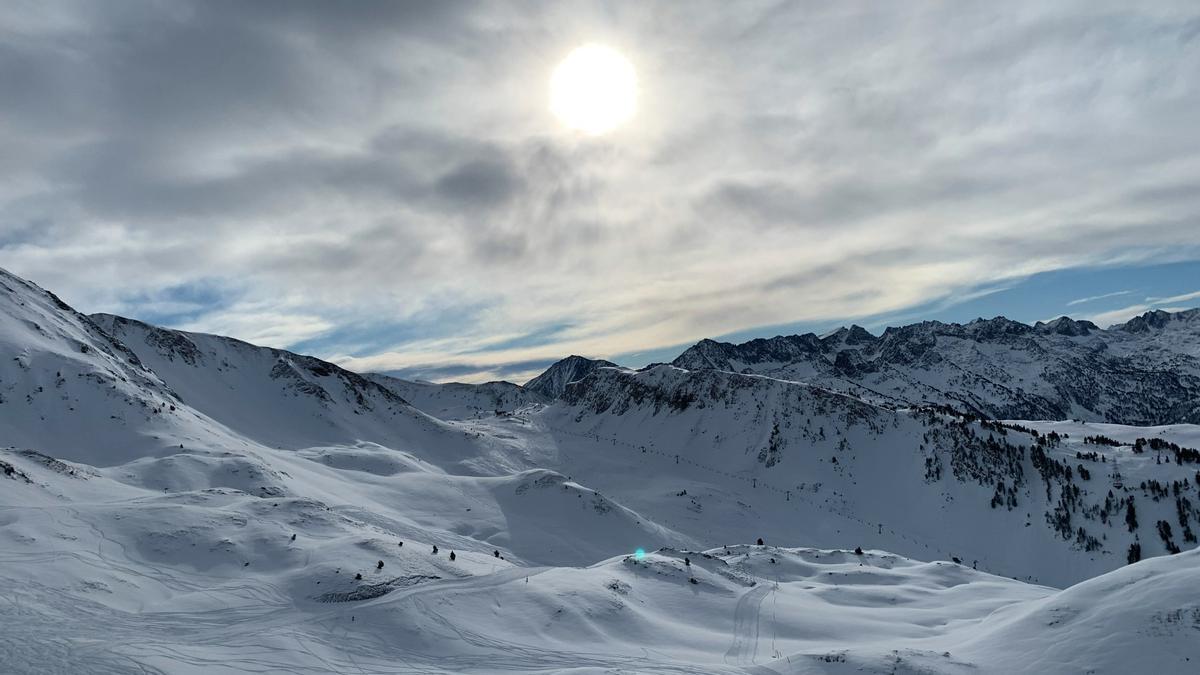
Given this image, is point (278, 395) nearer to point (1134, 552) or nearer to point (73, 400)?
point (73, 400)

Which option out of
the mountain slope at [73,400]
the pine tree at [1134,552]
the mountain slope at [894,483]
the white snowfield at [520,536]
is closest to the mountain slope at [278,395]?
the white snowfield at [520,536]

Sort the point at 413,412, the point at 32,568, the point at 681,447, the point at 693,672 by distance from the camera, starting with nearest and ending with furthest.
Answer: the point at 693,672 → the point at 32,568 → the point at 413,412 → the point at 681,447

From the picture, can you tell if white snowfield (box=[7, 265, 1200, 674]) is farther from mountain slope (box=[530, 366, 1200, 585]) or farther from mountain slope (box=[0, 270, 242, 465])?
mountain slope (box=[530, 366, 1200, 585])

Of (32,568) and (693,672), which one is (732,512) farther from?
(32,568)

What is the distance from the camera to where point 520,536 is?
67.9 m

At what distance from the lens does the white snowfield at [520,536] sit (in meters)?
22.9

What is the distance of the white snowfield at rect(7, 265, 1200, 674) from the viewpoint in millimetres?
22906

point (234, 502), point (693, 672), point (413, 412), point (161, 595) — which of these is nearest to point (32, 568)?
point (161, 595)

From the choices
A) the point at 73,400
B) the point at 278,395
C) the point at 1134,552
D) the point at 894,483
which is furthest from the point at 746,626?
the point at 278,395

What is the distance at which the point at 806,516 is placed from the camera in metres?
113

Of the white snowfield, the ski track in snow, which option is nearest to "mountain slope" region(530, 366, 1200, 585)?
the white snowfield

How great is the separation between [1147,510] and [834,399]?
67.1 meters

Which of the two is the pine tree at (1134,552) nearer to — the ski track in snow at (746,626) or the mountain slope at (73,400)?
the ski track in snow at (746,626)

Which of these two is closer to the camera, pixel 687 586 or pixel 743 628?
pixel 743 628
